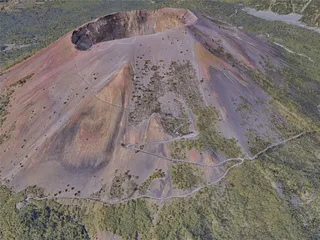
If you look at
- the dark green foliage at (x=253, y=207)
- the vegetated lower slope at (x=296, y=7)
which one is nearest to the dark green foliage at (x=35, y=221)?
the dark green foliage at (x=253, y=207)

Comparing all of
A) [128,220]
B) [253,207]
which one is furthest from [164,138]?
[253,207]

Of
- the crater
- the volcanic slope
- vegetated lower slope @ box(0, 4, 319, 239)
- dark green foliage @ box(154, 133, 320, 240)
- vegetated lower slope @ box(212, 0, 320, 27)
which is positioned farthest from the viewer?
vegetated lower slope @ box(212, 0, 320, 27)

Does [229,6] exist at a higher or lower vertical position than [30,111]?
lower

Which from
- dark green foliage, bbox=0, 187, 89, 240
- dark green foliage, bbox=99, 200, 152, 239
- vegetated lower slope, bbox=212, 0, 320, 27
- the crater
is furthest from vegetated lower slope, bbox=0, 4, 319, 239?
vegetated lower slope, bbox=212, 0, 320, 27

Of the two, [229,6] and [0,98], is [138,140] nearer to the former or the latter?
[0,98]

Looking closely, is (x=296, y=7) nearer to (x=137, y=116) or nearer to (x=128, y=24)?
(x=128, y=24)

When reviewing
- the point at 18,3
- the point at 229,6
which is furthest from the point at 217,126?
the point at 18,3

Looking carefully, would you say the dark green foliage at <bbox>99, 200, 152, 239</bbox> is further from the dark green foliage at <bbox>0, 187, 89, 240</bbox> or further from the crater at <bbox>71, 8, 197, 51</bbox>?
the crater at <bbox>71, 8, 197, 51</bbox>
